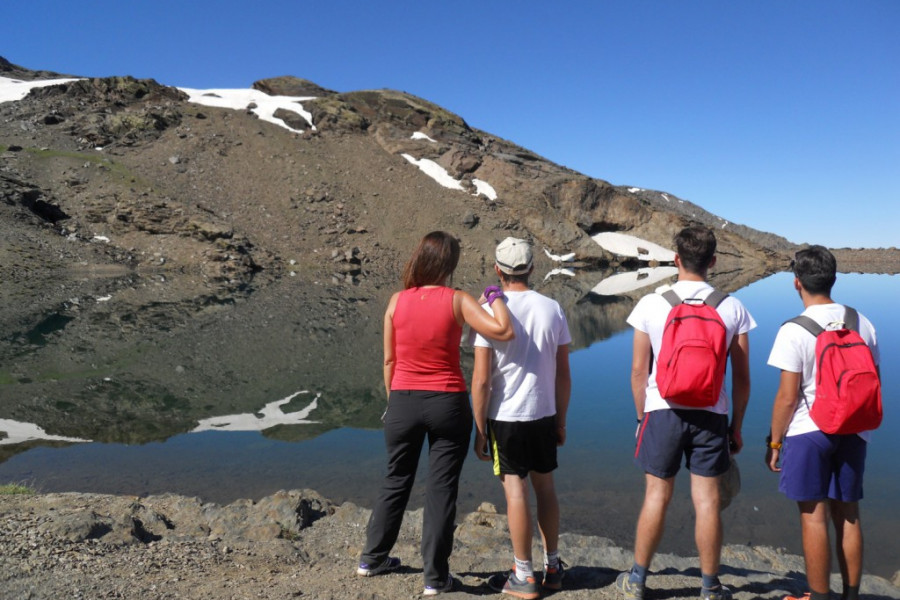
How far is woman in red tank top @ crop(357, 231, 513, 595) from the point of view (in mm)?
3742

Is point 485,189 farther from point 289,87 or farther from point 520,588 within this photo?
point 520,588

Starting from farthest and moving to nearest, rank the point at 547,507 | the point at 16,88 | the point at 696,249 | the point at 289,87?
the point at 289,87
the point at 16,88
the point at 547,507
the point at 696,249

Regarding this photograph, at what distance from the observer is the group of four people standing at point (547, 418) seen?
11.5ft

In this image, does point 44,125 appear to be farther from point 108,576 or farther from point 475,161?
point 108,576

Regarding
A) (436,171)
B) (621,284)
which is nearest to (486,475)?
(621,284)

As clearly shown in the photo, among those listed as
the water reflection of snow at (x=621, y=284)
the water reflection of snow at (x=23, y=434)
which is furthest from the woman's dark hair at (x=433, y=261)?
the water reflection of snow at (x=621, y=284)

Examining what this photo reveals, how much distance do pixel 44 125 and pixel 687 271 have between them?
57.3 meters

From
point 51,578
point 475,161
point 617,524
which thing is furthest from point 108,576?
point 475,161

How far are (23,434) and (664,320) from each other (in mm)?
Result: 9482

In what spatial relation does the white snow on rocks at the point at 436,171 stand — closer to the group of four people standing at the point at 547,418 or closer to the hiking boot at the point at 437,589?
the group of four people standing at the point at 547,418

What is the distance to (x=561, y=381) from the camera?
3.92 metres

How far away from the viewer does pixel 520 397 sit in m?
3.68

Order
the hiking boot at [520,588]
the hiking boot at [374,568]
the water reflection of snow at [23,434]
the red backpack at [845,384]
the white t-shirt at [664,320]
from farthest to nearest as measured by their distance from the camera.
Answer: the water reflection of snow at [23,434] → the hiking boot at [374,568] → the hiking boot at [520,588] → the white t-shirt at [664,320] → the red backpack at [845,384]

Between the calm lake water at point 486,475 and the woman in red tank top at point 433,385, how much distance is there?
2803mm
